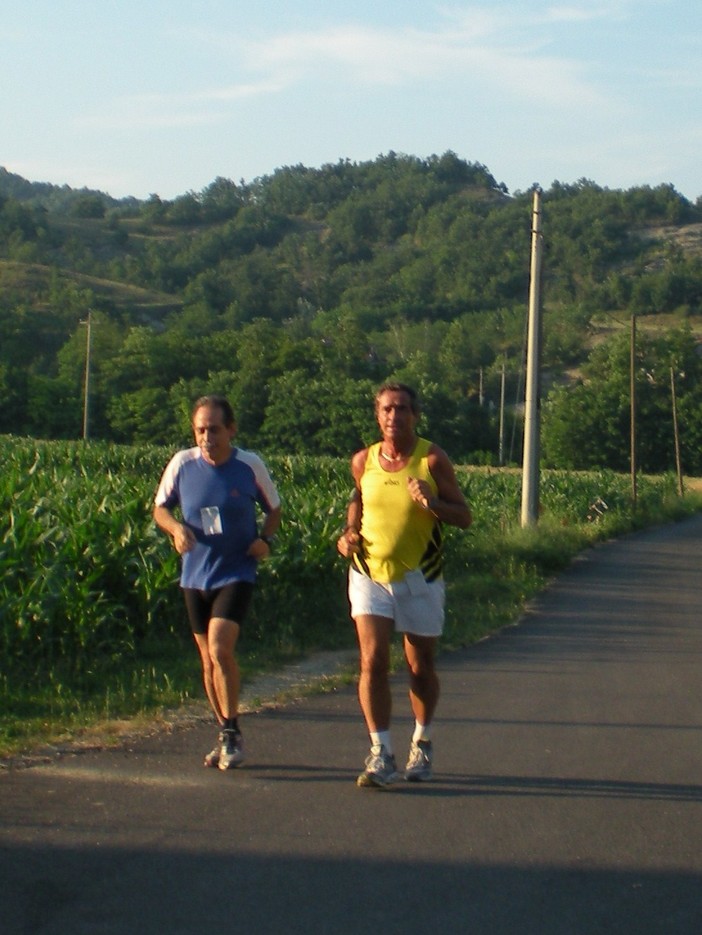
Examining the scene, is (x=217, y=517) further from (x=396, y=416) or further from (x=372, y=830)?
(x=372, y=830)

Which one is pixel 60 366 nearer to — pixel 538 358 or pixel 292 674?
pixel 538 358

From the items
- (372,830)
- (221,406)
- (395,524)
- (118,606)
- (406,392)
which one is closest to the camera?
(372,830)

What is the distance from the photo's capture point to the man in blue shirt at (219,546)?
6914 mm

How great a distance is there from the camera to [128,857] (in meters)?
5.32

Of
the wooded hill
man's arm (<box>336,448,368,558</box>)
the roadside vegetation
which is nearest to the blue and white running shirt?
man's arm (<box>336,448,368,558</box>)

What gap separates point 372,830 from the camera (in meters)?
5.80

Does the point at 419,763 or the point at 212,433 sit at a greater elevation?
the point at 212,433

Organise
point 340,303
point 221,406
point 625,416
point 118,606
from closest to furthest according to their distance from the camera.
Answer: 1. point 221,406
2. point 118,606
3. point 625,416
4. point 340,303

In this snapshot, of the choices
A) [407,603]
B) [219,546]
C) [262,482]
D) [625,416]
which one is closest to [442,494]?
[407,603]

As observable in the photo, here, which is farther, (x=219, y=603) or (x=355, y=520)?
(x=219, y=603)

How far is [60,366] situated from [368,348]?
19.4 metres

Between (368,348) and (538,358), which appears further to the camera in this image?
(368,348)

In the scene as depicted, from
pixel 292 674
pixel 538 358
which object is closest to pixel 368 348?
pixel 538 358

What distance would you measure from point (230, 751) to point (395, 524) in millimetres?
1505
